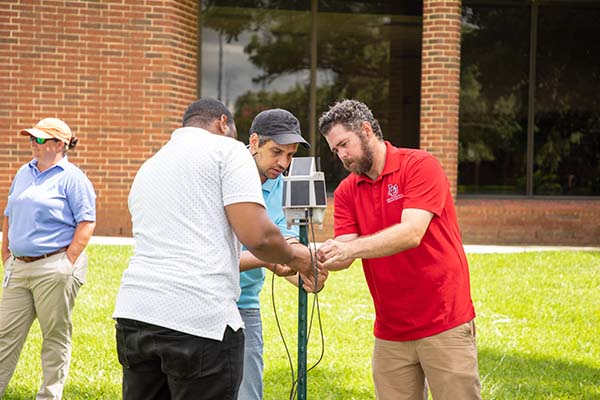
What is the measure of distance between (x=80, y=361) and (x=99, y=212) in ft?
19.2

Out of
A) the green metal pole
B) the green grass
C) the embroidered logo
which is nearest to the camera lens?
the green metal pole

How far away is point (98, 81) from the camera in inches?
467

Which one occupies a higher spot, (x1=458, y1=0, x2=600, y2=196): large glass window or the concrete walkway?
(x1=458, y1=0, x2=600, y2=196): large glass window

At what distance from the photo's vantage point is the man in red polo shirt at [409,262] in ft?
12.0

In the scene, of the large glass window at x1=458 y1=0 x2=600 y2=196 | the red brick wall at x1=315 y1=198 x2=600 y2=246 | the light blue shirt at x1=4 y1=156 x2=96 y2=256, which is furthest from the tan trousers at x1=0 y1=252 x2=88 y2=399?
the large glass window at x1=458 y1=0 x2=600 y2=196

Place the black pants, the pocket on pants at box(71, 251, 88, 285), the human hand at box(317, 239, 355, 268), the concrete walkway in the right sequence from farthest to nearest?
1. the concrete walkway
2. the pocket on pants at box(71, 251, 88, 285)
3. the human hand at box(317, 239, 355, 268)
4. the black pants

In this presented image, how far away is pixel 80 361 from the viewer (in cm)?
639

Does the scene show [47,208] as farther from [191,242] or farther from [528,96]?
[528,96]

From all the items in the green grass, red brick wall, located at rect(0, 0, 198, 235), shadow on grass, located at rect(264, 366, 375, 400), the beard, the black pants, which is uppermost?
red brick wall, located at rect(0, 0, 198, 235)

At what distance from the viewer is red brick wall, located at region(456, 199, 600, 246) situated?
12.9m

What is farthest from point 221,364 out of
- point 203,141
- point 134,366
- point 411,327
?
point 411,327

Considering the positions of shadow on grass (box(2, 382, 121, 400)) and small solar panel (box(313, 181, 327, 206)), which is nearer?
small solar panel (box(313, 181, 327, 206))

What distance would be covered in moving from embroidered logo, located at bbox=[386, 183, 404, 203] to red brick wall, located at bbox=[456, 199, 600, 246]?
939cm

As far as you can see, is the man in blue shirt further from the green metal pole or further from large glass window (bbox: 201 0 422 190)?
large glass window (bbox: 201 0 422 190)
